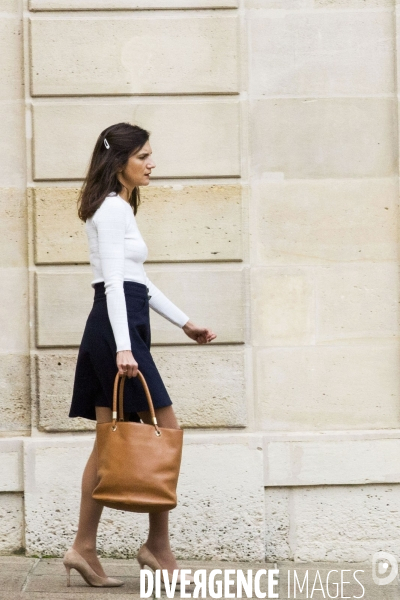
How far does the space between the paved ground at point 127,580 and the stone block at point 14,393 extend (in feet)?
2.29

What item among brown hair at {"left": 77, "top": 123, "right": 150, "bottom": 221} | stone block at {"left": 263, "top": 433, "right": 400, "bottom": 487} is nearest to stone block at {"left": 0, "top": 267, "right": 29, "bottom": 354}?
brown hair at {"left": 77, "top": 123, "right": 150, "bottom": 221}

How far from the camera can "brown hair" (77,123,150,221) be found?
3.85m

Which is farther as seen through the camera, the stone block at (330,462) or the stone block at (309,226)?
the stone block at (309,226)

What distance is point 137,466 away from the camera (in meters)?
3.56

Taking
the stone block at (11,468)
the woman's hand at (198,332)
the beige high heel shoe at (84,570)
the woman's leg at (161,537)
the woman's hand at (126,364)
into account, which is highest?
the woman's hand at (198,332)

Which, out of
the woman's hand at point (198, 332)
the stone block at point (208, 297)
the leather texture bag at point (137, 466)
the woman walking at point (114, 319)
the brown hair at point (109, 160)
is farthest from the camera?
the stone block at point (208, 297)

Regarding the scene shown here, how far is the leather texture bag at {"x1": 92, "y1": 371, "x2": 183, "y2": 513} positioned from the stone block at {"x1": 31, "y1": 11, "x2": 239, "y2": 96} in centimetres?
187

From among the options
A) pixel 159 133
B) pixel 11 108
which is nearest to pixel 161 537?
pixel 159 133

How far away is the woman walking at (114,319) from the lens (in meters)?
3.69

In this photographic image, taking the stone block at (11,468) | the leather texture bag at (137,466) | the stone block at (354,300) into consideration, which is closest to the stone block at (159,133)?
the stone block at (354,300)

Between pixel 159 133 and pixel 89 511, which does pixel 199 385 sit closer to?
pixel 89 511

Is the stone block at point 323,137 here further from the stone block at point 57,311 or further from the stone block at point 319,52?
the stone block at point 57,311

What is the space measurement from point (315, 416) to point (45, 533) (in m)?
1.55

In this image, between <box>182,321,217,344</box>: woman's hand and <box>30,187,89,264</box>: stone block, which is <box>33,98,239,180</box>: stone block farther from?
<box>182,321,217,344</box>: woman's hand
